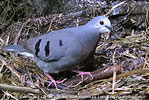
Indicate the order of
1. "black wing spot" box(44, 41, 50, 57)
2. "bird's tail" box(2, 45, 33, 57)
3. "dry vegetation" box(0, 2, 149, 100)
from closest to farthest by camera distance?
"dry vegetation" box(0, 2, 149, 100) → "black wing spot" box(44, 41, 50, 57) → "bird's tail" box(2, 45, 33, 57)

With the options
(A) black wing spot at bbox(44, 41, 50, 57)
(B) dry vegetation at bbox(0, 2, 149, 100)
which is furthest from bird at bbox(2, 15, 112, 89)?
(B) dry vegetation at bbox(0, 2, 149, 100)

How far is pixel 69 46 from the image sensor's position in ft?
7.75

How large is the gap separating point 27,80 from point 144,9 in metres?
1.53

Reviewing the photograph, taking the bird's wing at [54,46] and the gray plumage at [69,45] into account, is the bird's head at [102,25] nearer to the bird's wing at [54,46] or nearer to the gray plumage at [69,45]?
the gray plumage at [69,45]

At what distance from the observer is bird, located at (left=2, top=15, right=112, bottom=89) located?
2.34 meters

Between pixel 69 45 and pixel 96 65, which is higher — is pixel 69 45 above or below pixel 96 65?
above

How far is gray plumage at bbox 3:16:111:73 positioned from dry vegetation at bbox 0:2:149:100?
0.20m

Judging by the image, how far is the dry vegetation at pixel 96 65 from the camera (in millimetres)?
2303

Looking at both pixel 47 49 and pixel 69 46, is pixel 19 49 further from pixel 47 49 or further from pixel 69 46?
pixel 69 46

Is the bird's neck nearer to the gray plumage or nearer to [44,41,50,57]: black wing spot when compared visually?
the gray plumage

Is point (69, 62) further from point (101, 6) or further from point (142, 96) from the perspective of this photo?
point (101, 6)

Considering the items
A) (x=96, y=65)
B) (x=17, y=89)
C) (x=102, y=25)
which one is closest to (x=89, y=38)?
(x=102, y=25)

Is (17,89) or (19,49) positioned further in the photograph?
(19,49)

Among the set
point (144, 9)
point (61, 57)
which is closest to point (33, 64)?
point (61, 57)
